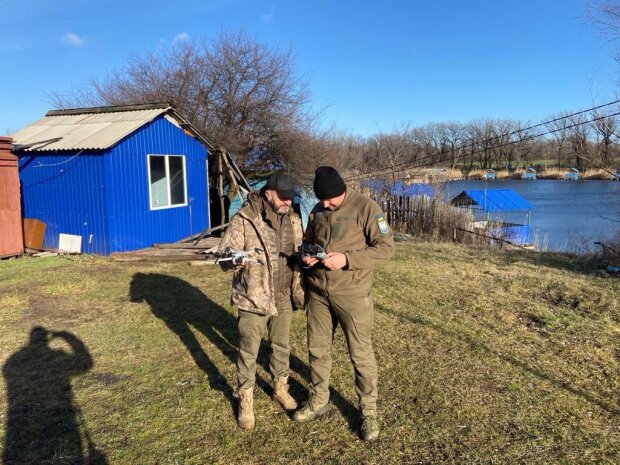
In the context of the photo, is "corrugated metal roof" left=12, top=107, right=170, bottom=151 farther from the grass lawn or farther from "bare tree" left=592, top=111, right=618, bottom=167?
"bare tree" left=592, top=111, right=618, bottom=167

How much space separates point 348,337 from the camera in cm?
292

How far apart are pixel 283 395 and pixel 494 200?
19.8 metres

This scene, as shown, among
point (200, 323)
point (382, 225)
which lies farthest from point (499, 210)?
point (382, 225)

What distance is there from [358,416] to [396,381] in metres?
0.64

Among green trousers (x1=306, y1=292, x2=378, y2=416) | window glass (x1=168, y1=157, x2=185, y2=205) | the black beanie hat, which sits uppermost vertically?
window glass (x1=168, y1=157, x2=185, y2=205)

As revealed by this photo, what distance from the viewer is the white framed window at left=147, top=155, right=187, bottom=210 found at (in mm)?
10438

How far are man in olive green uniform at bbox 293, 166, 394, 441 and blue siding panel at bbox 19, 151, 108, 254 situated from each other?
745cm

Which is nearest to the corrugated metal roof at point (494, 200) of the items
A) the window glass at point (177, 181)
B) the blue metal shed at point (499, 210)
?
the blue metal shed at point (499, 210)

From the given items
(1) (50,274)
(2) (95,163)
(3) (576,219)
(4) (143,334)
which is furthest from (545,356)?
(3) (576,219)

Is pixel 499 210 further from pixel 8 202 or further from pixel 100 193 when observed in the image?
pixel 8 202

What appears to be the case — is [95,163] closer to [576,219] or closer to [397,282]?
[397,282]

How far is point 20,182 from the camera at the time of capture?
32.1 ft

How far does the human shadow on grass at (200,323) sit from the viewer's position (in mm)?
3617

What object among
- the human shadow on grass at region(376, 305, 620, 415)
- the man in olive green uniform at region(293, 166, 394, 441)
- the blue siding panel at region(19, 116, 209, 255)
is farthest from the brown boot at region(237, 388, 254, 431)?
the blue siding panel at region(19, 116, 209, 255)
